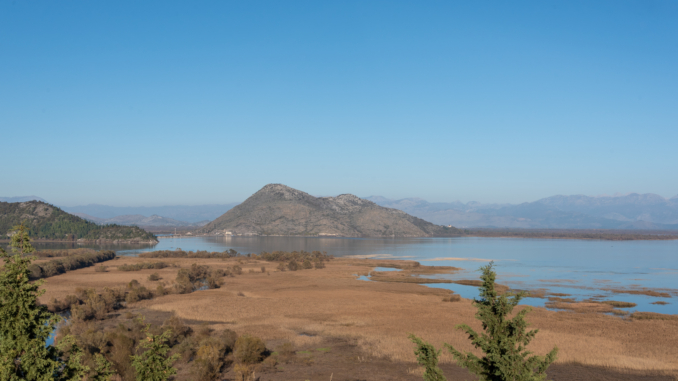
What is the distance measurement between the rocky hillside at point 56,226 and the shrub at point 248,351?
153 meters

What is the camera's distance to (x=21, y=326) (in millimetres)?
10211

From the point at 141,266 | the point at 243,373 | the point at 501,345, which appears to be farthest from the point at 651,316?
the point at 141,266

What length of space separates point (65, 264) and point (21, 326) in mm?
67993

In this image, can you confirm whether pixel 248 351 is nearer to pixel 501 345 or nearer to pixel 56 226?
pixel 501 345

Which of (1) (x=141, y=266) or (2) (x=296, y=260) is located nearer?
(1) (x=141, y=266)

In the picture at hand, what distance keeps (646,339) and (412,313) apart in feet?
54.5

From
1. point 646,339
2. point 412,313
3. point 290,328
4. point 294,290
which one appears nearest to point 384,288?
point 294,290

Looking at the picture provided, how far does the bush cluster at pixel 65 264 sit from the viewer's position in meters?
57.0

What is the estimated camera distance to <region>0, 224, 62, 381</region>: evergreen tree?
33.3 ft

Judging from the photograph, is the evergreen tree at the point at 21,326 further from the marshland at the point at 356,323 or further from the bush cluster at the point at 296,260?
the bush cluster at the point at 296,260

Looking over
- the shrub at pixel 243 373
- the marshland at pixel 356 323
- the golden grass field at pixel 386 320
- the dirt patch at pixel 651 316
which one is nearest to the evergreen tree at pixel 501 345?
the marshland at pixel 356 323

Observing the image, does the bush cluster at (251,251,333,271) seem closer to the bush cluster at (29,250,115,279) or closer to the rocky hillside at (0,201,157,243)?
the bush cluster at (29,250,115,279)

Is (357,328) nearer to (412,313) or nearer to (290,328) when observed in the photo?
(290,328)

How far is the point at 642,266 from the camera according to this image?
87.3 meters
